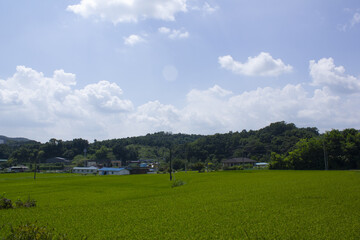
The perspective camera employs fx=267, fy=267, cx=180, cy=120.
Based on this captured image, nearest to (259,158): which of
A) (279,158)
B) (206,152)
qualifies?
(206,152)

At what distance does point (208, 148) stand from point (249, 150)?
800 inches

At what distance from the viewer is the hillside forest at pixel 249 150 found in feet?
206

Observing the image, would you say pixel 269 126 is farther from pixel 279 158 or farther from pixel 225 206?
pixel 225 206

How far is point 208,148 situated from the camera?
136 m

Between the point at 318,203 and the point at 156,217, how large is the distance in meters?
11.2

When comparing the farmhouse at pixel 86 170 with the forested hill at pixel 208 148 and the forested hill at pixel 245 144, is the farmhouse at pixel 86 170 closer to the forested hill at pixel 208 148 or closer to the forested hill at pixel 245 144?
the forested hill at pixel 208 148

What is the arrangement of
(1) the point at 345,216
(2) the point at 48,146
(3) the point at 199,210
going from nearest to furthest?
(1) the point at 345,216
(3) the point at 199,210
(2) the point at 48,146

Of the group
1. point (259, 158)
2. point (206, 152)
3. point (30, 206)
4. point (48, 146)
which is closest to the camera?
point (30, 206)

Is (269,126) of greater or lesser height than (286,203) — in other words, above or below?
above

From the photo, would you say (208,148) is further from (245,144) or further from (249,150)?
(249,150)

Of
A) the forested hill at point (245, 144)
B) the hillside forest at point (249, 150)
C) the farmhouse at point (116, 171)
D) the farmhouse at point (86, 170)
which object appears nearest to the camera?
the hillside forest at point (249, 150)

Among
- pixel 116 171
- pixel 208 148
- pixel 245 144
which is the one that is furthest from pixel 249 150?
pixel 116 171

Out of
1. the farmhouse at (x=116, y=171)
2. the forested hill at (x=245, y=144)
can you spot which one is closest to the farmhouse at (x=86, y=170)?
the farmhouse at (x=116, y=171)

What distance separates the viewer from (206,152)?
132 metres
